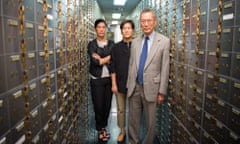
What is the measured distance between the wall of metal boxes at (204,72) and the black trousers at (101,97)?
0.76 metres

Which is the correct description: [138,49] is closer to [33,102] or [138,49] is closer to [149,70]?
[149,70]

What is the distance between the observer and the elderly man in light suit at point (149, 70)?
2014 millimetres

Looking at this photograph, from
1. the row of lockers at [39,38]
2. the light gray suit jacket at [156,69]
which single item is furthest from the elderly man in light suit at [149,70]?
the row of lockers at [39,38]

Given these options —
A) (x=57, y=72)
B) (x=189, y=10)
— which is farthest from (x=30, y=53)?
(x=189, y=10)

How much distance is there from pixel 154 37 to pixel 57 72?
3.08 feet

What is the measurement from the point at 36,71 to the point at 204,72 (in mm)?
1100

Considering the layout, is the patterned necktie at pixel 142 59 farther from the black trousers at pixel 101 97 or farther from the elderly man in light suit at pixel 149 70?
the black trousers at pixel 101 97

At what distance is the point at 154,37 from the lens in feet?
6.76

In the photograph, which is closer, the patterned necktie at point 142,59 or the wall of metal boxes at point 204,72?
the wall of metal boxes at point 204,72

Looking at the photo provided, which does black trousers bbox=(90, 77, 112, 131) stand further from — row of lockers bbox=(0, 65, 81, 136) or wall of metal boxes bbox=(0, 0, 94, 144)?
row of lockers bbox=(0, 65, 81, 136)

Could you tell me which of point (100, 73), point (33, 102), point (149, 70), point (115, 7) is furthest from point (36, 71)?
point (115, 7)

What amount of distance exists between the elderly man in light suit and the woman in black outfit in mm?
568

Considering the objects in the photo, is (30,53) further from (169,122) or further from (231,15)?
(169,122)

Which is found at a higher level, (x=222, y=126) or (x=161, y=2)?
(x=161, y=2)
